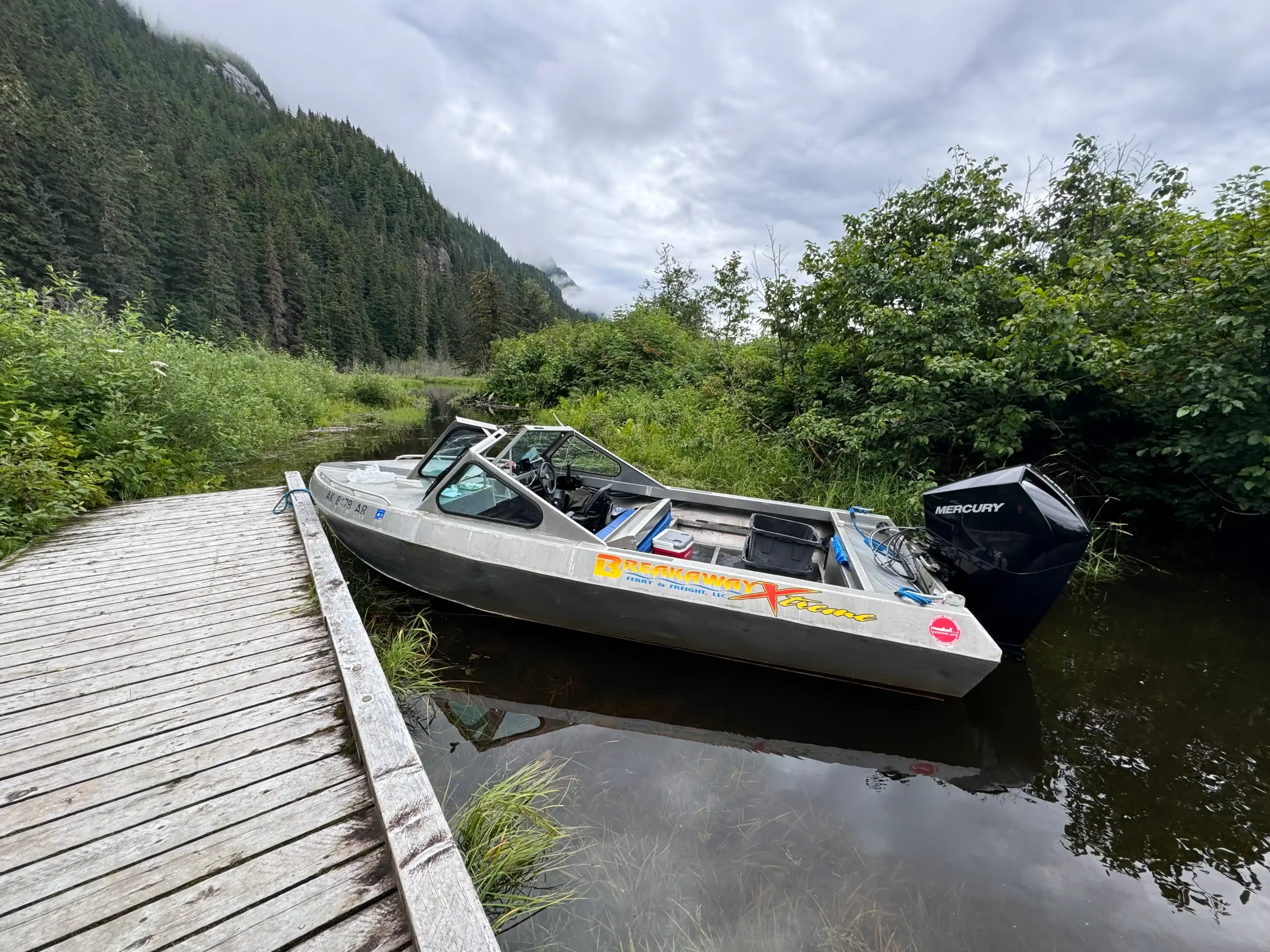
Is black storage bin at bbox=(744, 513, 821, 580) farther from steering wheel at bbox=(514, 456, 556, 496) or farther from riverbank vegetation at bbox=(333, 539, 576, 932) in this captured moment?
riverbank vegetation at bbox=(333, 539, 576, 932)

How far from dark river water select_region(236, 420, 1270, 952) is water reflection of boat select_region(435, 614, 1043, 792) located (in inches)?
0.6

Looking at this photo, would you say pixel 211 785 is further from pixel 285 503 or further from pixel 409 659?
pixel 285 503

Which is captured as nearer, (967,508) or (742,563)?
(967,508)

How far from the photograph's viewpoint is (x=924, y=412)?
555 cm

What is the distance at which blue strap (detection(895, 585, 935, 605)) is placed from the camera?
2781mm

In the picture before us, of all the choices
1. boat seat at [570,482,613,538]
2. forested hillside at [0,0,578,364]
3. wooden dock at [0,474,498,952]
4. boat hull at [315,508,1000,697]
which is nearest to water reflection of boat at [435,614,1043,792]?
boat hull at [315,508,1000,697]

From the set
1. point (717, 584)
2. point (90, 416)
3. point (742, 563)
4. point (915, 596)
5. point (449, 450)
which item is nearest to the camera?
point (915, 596)

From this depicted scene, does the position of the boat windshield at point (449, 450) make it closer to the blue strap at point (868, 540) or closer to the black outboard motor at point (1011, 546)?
the blue strap at point (868, 540)

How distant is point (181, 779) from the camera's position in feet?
5.87

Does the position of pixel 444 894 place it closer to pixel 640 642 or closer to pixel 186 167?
pixel 640 642

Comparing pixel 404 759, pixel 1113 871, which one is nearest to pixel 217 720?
pixel 404 759

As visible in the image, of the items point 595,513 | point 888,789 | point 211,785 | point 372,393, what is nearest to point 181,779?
point 211,785

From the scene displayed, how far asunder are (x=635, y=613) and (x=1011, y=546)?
2.26 metres

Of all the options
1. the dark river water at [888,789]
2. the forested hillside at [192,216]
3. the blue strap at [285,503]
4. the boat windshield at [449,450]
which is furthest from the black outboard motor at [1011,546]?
the forested hillside at [192,216]
